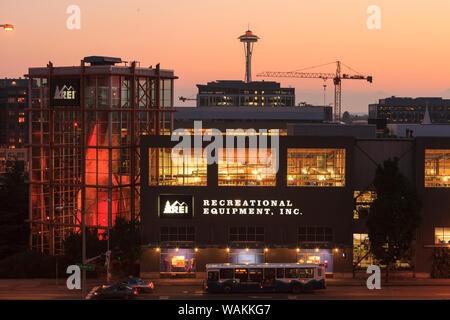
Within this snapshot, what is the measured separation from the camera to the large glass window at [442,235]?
70.9 metres

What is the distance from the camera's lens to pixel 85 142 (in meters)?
80.8

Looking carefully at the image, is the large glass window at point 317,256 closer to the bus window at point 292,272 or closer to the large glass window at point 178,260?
the bus window at point 292,272

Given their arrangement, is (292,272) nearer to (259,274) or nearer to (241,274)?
(259,274)

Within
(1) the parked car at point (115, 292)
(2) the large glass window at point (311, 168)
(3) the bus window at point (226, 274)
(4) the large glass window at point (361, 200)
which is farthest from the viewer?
(4) the large glass window at point (361, 200)

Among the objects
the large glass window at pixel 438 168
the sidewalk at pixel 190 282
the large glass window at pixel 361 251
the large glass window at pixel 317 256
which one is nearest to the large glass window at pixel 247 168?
the large glass window at pixel 317 256

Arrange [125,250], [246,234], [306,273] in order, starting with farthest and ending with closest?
[246,234], [125,250], [306,273]

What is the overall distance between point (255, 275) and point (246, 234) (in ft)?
36.3

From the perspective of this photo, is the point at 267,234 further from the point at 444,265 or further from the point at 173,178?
the point at 444,265

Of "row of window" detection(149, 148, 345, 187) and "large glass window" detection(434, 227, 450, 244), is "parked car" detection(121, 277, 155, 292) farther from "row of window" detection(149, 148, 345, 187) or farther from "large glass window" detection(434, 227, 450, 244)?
"large glass window" detection(434, 227, 450, 244)

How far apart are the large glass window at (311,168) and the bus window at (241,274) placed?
48.1 ft

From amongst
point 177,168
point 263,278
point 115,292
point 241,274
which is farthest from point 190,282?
point 177,168

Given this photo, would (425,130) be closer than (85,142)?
No

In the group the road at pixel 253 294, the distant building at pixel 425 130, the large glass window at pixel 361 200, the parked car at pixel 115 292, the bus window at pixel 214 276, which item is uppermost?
the distant building at pixel 425 130

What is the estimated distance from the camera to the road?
58.4m
